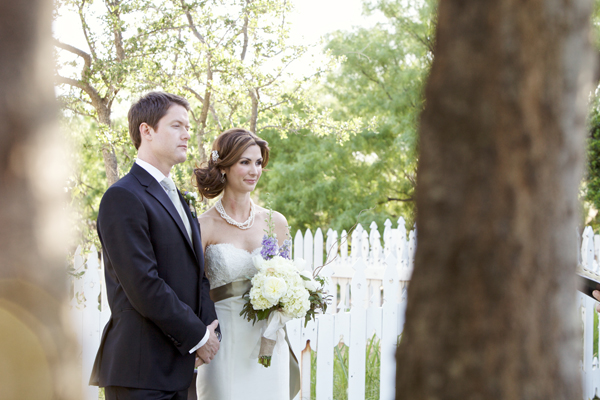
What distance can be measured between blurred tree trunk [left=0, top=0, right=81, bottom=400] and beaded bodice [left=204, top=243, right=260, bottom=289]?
2.29 metres

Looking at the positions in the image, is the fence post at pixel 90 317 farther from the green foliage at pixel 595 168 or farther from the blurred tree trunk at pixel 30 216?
the green foliage at pixel 595 168

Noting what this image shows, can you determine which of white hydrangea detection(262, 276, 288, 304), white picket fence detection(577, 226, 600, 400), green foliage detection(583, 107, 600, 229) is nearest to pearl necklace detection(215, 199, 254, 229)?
white hydrangea detection(262, 276, 288, 304)

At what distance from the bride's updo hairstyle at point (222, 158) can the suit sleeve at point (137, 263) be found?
→ 1125 mm

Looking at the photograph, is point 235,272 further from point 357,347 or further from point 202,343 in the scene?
point 357,347

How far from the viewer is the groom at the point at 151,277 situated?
244 centimetres

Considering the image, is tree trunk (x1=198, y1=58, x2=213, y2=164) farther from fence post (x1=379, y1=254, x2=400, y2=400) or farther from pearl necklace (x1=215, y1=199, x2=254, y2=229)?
pearl necklace (x1=215, y1=199, x2=254, y2=229)

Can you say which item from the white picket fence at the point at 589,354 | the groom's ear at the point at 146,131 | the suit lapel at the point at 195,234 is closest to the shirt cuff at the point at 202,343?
the suit lapel at the point at 195,234

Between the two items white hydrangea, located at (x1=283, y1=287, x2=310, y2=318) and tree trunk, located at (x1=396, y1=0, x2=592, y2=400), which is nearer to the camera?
tree trunk, located at (x1=396, y1=0, x2=592, y2=400)

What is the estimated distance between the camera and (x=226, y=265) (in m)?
3.29

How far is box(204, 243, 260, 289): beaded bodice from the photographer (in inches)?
130

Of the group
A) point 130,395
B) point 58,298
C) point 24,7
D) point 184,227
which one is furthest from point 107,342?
point 24,7

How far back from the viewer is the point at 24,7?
2.98 ft

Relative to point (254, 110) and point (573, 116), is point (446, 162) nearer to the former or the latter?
point (573, 116)

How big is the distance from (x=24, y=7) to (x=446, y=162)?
0.81 metres
